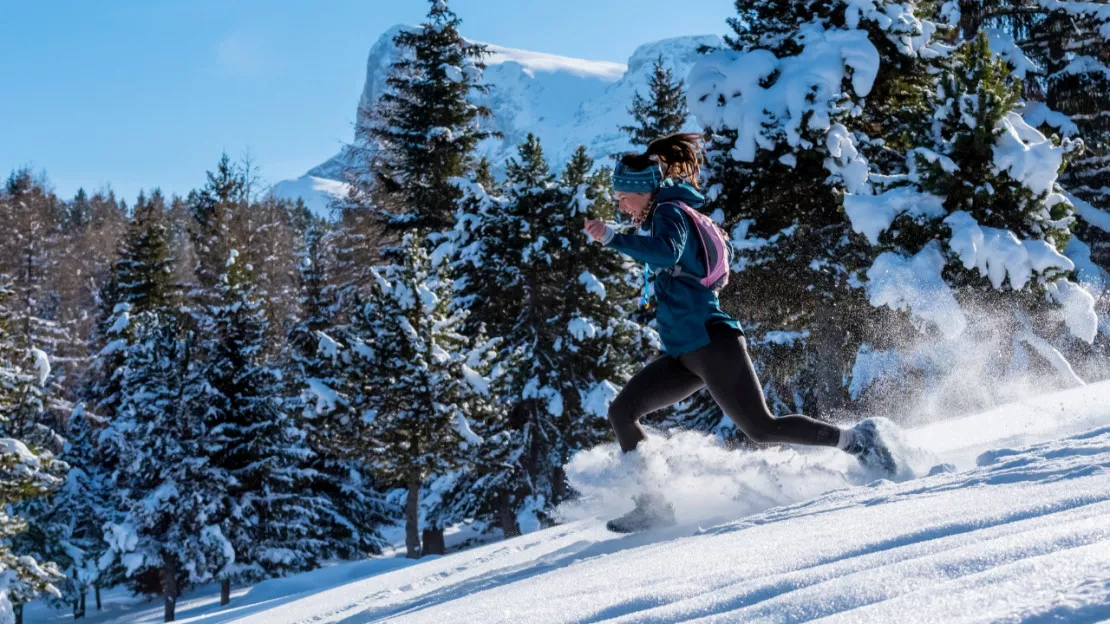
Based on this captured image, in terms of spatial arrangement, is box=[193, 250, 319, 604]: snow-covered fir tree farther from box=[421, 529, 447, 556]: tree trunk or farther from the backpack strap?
the backpack strap

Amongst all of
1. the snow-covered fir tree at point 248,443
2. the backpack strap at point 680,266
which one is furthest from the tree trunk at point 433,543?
the backpack strap at point 680,266

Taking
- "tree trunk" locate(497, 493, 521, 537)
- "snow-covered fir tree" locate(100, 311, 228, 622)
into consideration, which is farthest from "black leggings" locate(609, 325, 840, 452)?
"snow-covered fir tree" locate(100, 311, 228, 622)

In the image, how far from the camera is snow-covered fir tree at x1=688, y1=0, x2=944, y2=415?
12.9 meters

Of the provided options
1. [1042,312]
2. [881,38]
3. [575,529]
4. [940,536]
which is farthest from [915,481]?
[881,38]

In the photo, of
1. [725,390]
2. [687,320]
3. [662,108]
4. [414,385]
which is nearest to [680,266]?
[687,320]

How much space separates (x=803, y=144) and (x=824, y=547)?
11.3 metres

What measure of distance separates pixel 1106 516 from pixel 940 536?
1.54 feet

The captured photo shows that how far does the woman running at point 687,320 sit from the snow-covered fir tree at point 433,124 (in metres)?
23.4

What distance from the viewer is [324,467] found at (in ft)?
102

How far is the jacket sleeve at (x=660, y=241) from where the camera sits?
3906 mm

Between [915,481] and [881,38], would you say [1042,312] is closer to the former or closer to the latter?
[881,38]

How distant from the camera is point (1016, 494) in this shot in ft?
9.60

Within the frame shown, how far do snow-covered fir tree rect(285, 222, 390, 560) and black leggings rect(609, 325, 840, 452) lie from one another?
762 inches

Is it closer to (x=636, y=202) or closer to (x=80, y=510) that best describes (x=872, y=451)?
(x=636, y=202)
